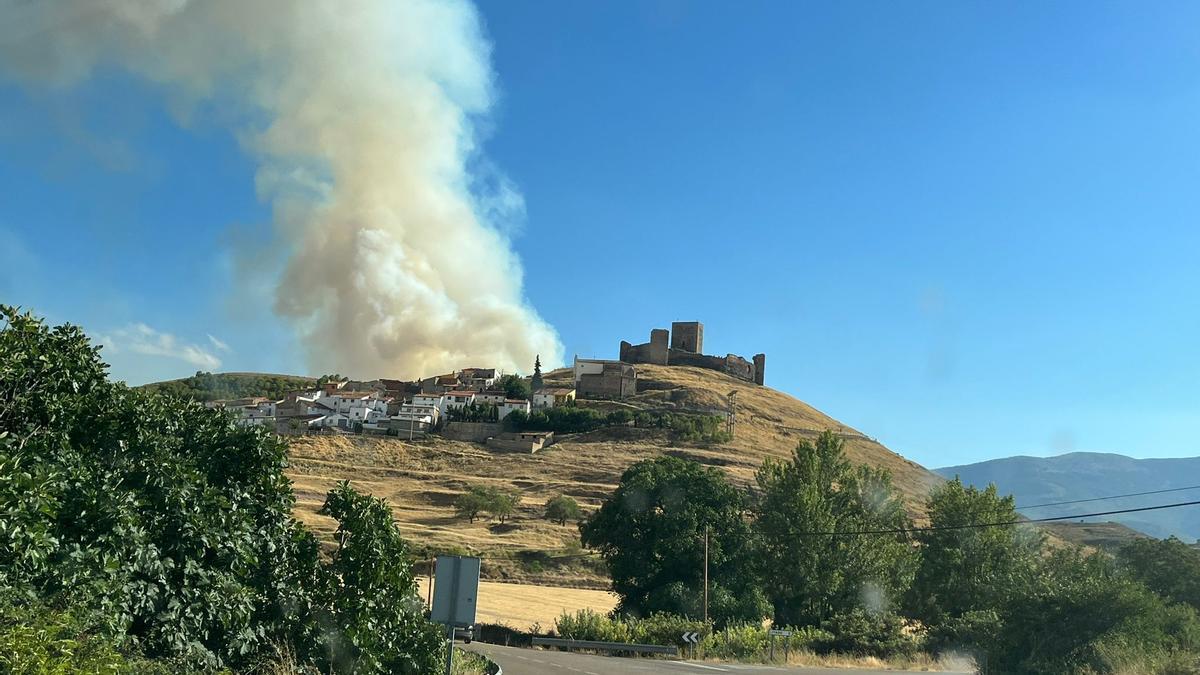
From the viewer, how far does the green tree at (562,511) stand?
331 ft

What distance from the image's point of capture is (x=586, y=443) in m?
152

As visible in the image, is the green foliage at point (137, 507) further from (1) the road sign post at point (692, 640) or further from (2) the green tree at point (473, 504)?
(2) the green tree at point (473, 504)

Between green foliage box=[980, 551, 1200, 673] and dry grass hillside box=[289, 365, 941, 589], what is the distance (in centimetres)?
5155

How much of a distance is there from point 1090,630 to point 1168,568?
25.1 m

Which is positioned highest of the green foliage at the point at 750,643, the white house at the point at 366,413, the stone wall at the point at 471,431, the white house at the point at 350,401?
the white house at the point at 350,401

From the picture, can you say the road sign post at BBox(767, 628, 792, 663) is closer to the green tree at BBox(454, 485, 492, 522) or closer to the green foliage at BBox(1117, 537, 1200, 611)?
the green foliage at BBox(1117, 537, 1200, 611)

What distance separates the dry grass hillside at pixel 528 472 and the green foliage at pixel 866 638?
1618 inches

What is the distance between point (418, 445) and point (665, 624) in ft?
A: 365

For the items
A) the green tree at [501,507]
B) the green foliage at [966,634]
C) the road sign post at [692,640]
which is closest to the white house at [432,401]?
the green tree at [501,507]

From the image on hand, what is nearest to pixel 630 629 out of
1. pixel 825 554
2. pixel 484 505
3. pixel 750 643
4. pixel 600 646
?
pixel 600 646

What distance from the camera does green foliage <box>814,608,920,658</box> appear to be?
113ft

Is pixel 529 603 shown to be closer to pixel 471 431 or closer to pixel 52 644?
pixel 52 644

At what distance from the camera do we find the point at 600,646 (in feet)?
123

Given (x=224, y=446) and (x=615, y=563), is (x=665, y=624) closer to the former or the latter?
(x=615, y=563)
